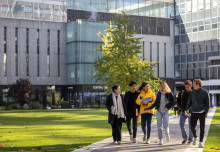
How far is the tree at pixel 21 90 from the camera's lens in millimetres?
54500

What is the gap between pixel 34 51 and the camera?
2402 inches

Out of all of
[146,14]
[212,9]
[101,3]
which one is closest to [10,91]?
[101,3]

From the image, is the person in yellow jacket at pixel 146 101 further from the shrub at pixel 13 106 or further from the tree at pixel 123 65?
the shrub at pixel 13 106

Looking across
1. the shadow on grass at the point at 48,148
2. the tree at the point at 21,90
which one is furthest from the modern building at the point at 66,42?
the shadow on grass at the point at 48,148

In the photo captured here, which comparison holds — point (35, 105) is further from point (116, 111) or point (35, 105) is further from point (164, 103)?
point (164, 103)

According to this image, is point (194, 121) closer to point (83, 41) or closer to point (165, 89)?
point (165, 89)

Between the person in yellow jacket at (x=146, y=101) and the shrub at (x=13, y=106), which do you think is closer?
the person in yellow jacket at (x=146, y=101)

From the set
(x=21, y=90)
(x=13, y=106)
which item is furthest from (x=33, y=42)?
(x=13, y=106)

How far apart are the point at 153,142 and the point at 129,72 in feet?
62.5

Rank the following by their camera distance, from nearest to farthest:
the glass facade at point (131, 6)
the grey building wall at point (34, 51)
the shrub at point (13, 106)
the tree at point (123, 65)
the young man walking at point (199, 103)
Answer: the young man walking at point (199, 103)
the tree at point (123, 65)
the shrub at point (13, 106)
the grey building wall at point (34, 51)
the glass facade at point (131, 6)

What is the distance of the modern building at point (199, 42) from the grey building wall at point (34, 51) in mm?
23676

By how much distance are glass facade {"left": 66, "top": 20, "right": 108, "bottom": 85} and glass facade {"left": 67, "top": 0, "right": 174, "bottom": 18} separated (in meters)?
5.95

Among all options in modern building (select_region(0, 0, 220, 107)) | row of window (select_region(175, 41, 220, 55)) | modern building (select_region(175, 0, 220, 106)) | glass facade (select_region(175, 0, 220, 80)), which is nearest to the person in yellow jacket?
modern building (select_region(0, 0, 220, 107))

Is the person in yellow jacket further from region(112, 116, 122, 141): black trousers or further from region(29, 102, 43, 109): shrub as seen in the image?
region(29, 102, 43, 109): shrub
